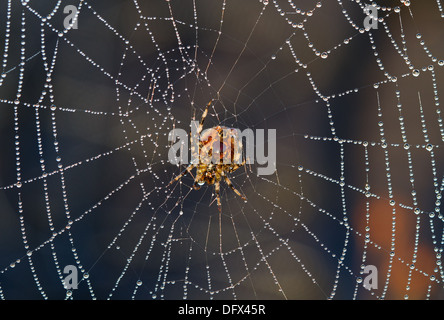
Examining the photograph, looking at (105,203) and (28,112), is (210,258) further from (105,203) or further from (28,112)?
(28,112)

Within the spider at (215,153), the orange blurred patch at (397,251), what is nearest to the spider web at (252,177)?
the orange blurred patch at (397,251)

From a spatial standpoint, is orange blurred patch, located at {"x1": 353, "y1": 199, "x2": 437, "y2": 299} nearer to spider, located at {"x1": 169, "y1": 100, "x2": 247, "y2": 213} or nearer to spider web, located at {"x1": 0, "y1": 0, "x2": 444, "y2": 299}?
spider web, located at {"x1": 0, "y1": 0, "x2": 444, "y2": 299}

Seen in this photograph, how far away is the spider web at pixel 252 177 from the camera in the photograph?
3.47 meters

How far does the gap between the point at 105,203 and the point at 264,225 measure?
122 centimetres

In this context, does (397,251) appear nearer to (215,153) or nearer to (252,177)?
(252,177)

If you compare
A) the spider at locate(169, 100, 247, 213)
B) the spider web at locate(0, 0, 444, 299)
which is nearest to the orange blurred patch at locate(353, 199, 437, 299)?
the spider web at locate(0, 0, 444, 299)

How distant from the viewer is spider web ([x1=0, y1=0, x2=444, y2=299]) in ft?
11.4

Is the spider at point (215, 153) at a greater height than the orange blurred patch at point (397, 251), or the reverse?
the spider at point (215, 153)

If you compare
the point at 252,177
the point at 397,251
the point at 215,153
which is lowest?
the point at 397,251

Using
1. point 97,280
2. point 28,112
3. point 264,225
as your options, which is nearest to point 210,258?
point 264,225

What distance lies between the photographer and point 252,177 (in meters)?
3.35

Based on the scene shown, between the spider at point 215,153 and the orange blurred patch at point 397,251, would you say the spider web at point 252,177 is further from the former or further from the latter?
the spider at point 215,153

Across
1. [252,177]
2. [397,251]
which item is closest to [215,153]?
[252,177]

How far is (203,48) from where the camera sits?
3.46 meters
